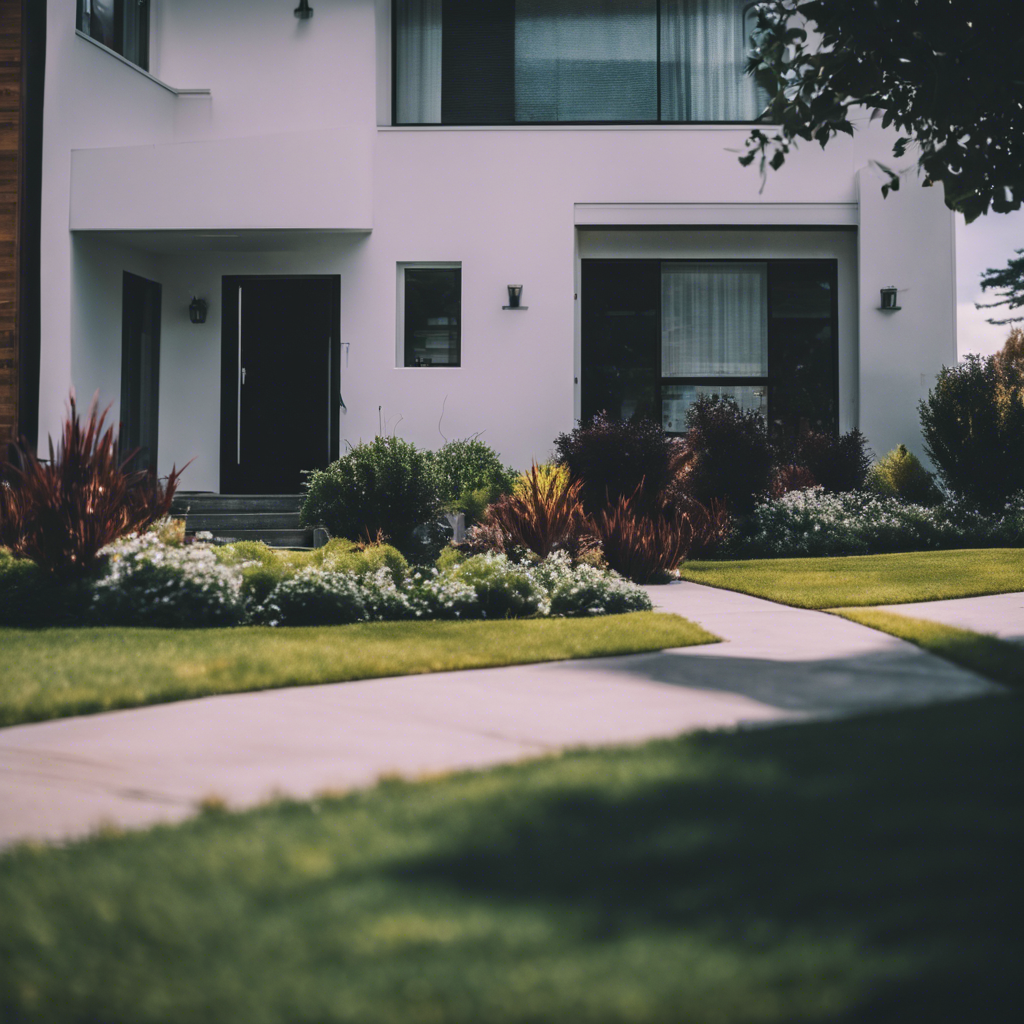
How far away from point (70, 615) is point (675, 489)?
626 cm

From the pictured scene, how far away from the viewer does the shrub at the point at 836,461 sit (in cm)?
1279

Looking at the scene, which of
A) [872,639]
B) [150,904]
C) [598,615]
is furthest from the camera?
[598,615]

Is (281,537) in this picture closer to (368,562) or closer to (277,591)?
A: (368,562)

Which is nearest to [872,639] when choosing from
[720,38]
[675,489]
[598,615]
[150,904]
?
[598,615]

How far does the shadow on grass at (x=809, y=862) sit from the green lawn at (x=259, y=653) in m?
2.00

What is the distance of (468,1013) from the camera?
1588mm

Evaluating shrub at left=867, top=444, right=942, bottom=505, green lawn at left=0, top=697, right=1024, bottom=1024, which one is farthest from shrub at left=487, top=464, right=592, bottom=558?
green lawn at left=0, top=697, right=1024, bottom=1024

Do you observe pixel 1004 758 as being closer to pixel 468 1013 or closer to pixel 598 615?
pixel 468 1013

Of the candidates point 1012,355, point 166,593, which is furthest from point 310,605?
point 1012,355

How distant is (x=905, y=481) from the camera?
41.3ft

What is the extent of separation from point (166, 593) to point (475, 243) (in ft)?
26.1

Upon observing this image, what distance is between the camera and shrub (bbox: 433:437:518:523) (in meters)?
11.2

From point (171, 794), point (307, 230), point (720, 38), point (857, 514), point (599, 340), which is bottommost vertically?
point (171, 794)

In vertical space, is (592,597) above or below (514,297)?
below
